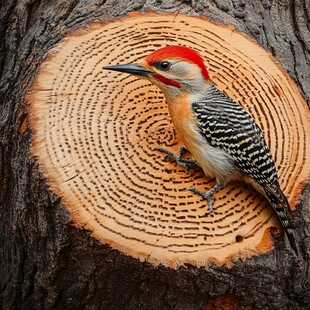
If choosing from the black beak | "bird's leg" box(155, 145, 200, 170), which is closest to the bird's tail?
"bird's leg" box(155, 145, 200, 170)

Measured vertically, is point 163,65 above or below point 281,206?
above

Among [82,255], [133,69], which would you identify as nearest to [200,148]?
[133,69]

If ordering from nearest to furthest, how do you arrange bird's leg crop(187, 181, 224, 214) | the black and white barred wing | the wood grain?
the wood grain < bird's leg crop(187, 181, 224, 214) < the black and white barred wing

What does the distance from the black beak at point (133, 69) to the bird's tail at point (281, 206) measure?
0.99m

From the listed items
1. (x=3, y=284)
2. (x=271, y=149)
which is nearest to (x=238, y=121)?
(x=271, y=149)

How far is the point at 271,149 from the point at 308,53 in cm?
125

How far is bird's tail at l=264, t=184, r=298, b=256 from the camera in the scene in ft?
11.8

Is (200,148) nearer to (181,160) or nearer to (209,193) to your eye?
(181,160)

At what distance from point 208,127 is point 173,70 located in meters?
0.40

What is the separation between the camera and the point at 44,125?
3.71m

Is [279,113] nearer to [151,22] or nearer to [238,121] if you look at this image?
[238,121]

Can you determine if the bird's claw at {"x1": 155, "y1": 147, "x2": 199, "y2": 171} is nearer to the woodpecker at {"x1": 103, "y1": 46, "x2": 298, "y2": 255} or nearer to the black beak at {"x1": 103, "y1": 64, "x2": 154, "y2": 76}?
the woodpecker at {"x1": 103, "y1": 46, "x2": 298, "y2": 255}

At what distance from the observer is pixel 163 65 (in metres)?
3.79

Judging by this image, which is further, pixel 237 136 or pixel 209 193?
pixel 237 136
